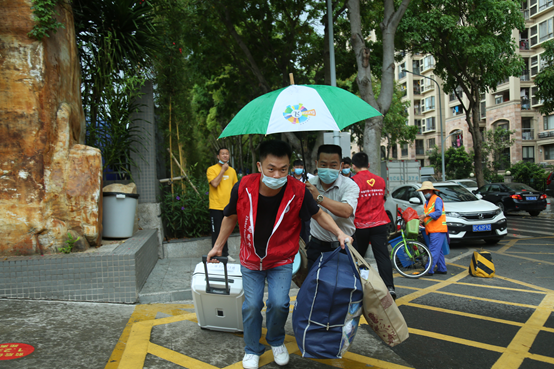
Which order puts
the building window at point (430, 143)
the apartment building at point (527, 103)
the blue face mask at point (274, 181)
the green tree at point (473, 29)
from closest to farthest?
the blue face mask at point (274, 181) < the green tree at point (473, 29) < the apartment building at point (527, 103) < the building window at point (430, 143)

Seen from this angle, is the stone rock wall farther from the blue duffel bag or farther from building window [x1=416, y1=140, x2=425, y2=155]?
building window [x1=416, y1=140, x2=425, y2=155]

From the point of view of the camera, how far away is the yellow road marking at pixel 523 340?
11.0 ft

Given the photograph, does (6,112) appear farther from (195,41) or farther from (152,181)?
(195,41)

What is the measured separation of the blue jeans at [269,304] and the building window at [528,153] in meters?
44.4

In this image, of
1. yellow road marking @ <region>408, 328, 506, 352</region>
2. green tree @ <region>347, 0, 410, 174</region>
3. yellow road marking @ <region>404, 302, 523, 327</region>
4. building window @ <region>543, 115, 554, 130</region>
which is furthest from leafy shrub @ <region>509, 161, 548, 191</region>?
yellow road marking @ <region>408, 328, 506, 352</region>

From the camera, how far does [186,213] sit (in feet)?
25.5

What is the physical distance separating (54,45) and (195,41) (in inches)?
354

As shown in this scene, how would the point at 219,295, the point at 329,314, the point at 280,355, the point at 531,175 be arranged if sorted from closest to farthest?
the point at 329,314 → the point at 280,355 → the point at 219,295 → the point at 531,175

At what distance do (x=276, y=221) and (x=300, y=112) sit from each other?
0.92 m

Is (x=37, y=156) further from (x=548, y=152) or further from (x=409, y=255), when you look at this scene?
(x=548, y=152)

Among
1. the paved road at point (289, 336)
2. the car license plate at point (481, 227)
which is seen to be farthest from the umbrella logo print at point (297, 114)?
the car license plate at point (481, 227)

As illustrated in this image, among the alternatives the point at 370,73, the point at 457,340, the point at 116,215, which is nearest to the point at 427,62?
the point at 370,73

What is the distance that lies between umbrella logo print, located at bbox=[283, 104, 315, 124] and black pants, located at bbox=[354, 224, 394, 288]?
217 cm

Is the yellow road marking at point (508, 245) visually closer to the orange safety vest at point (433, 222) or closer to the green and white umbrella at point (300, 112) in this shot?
the orange safety vest at point (433, 222)
